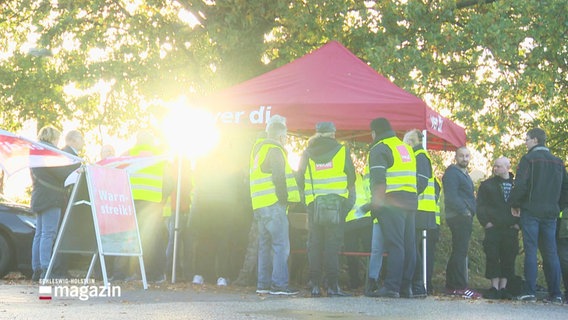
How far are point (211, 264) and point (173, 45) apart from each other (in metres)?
7.14

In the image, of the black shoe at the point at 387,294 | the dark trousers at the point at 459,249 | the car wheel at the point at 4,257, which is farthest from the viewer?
the car wheel at the point at 4,257

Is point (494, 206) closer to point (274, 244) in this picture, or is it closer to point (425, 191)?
point (425, 191)

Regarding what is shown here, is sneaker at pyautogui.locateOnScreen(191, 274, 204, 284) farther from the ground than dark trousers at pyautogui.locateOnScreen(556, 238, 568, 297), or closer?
closer

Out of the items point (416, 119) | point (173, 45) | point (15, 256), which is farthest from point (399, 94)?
point (173, 45)

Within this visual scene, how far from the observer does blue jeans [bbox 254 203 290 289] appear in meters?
11.7

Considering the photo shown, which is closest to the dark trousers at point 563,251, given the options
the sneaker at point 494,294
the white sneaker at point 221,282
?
the sneaker at point 494,294

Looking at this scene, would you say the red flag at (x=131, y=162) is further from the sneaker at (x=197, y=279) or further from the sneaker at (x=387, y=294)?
the sneaker at (x=387, y=294)

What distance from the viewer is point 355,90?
13.1 metres

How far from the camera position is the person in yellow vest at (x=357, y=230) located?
13461 mm

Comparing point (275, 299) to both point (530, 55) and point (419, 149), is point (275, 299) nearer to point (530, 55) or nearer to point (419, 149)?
point (419, 149)

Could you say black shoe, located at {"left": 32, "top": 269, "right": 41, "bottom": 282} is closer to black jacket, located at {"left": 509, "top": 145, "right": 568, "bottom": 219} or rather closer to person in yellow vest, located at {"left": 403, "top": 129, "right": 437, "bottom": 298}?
person in yellow vest, located at {"left": 403, "top": 129, "right": 437, "bottom": 298}

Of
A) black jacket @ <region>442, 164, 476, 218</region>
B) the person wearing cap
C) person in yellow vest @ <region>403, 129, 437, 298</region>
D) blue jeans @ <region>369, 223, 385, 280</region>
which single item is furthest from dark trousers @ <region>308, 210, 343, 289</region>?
black jacket @ <region>442, 164, 476, 218</region>

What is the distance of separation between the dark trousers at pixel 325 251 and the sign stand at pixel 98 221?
2022 mm

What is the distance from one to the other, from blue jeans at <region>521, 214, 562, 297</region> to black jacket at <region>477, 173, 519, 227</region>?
0.75 feet
